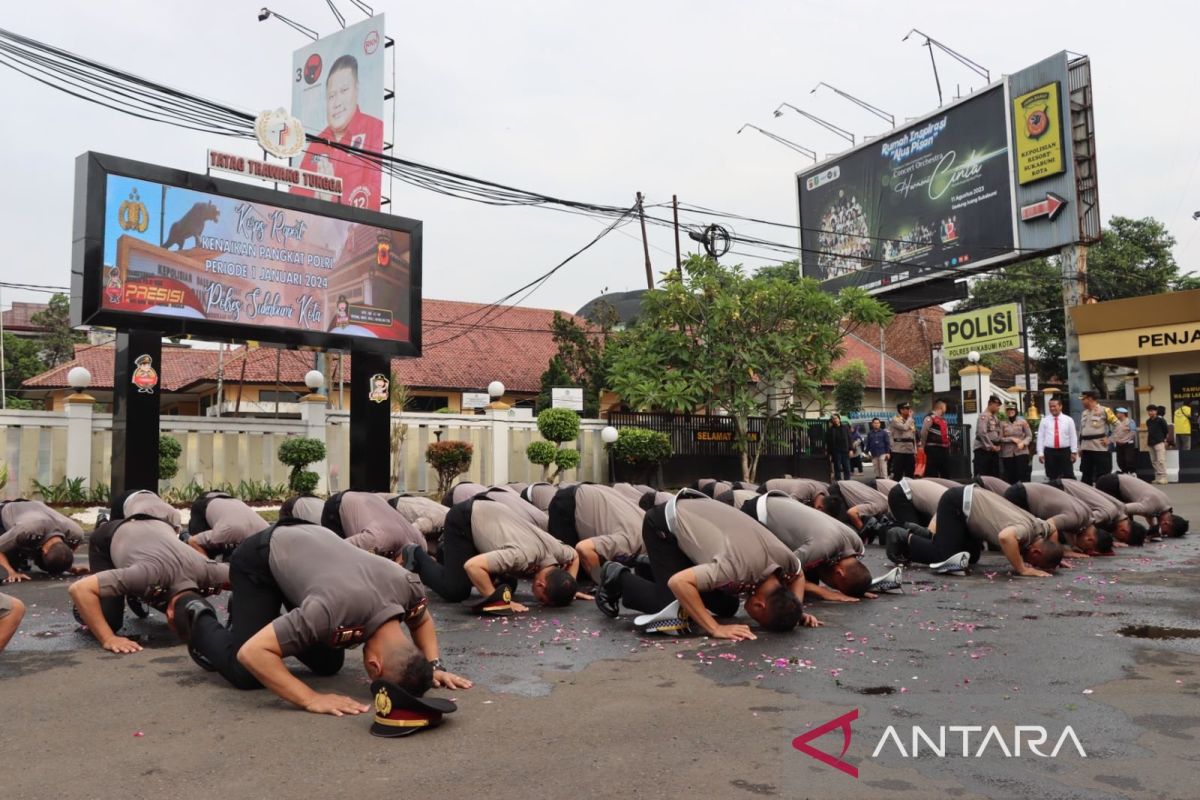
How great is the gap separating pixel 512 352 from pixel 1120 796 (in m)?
31.9

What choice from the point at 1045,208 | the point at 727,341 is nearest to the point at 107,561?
the point at 727,341

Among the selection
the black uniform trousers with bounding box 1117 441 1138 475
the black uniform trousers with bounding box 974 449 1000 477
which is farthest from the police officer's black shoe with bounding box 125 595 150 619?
the black uniform trousers with bounding box 1117 441 1138 475

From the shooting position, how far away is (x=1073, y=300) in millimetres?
26562

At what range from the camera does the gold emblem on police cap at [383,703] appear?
3.73m

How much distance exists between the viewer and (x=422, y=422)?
1861 cm

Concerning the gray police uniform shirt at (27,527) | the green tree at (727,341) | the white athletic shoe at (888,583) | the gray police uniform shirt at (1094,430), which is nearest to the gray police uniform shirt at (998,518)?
the white athletic shoe at (888,583)

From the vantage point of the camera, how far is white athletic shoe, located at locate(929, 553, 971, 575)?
27.1 feet

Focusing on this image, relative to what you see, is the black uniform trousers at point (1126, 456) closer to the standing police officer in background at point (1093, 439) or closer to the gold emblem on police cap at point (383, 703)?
the standing police officer in background at point (1093, 439)

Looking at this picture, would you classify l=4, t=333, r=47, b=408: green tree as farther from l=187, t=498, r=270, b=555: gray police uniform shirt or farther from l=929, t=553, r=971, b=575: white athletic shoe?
l=929, t=553, r=971, b=575: white athletic shoe

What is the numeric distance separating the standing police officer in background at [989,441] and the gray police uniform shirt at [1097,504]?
15.3ft

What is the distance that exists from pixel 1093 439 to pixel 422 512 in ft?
32.3

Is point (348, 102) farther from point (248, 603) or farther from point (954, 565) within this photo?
point (248, 603)

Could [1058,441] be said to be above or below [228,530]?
above

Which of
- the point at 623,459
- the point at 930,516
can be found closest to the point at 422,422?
the point at 623,459
